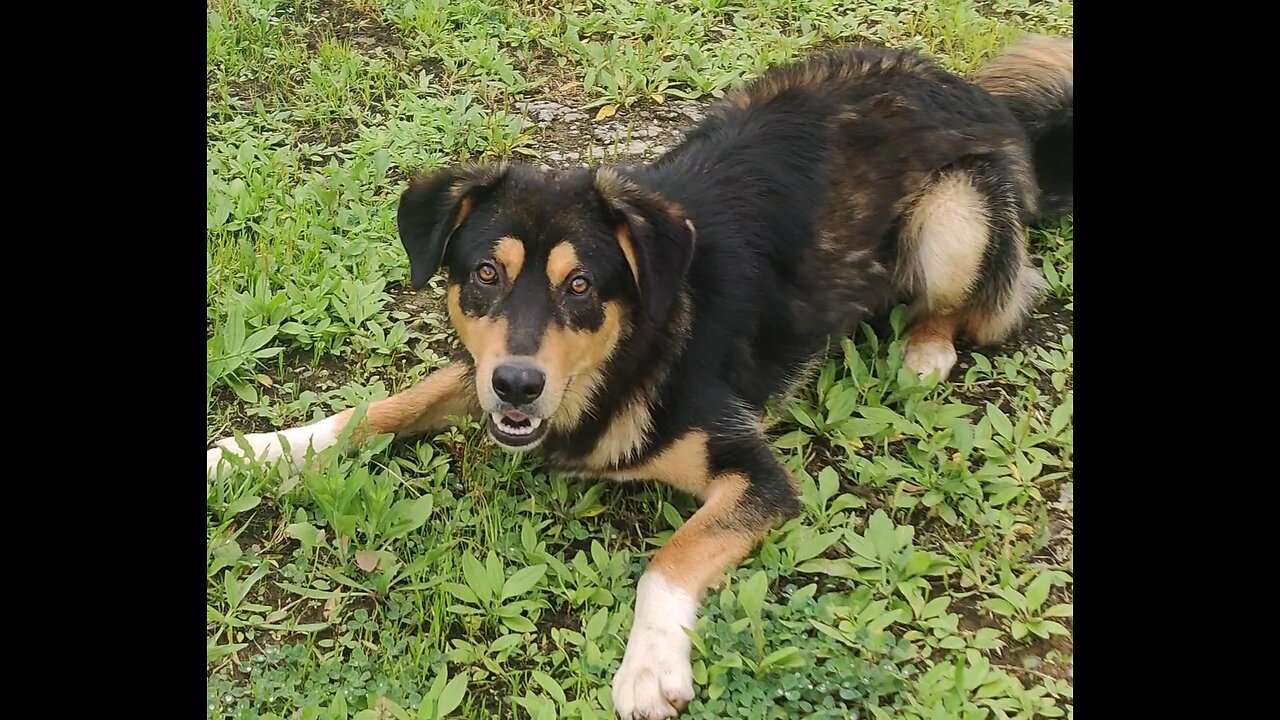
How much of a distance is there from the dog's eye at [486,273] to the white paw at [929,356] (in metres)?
2.06

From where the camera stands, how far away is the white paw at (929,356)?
14.6 feet

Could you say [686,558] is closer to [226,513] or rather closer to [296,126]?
[226,513]

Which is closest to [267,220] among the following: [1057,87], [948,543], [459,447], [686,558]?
[459,447]

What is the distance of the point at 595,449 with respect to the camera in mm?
3729

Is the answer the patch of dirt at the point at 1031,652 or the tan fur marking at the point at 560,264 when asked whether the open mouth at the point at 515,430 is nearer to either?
the tan fur marking at the point at 560,264

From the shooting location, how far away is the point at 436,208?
3531 mm

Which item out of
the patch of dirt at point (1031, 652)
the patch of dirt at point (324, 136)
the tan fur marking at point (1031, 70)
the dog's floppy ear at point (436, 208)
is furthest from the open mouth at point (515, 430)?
the tan fur marking at point (1031, 70)

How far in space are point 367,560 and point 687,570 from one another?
3.79 ft

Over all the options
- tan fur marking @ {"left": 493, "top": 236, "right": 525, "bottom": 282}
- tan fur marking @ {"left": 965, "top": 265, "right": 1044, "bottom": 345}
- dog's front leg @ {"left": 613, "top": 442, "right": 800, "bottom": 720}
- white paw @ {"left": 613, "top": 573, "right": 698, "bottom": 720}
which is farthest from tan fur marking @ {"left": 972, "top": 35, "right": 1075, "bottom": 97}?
white paw @ {"left": 613, "top": 573, "right": 698, "bottom": 720}

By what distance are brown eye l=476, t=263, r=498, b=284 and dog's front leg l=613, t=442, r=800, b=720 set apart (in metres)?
1.08

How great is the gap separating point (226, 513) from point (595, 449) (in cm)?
139

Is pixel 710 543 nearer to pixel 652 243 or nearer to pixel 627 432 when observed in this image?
pixel 627 432

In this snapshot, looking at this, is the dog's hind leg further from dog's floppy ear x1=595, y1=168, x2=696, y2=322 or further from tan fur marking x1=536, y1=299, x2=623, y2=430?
tan fur marking x1=536, y1=299, x2=623, y2=430

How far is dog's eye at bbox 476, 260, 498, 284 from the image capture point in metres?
3.36
